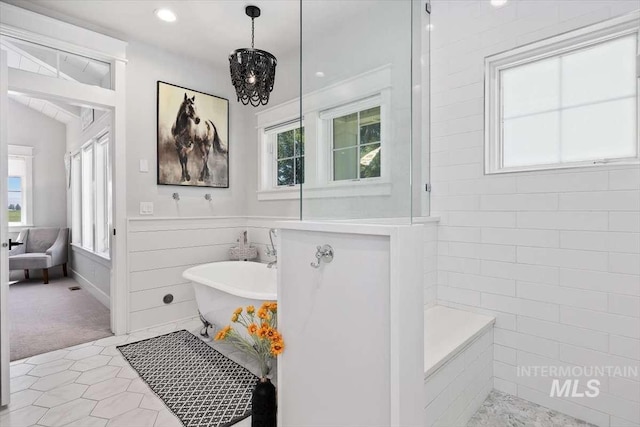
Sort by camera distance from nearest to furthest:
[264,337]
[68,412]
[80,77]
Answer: [264,337]
[68,412]
[80,77]

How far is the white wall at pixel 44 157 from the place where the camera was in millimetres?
5344

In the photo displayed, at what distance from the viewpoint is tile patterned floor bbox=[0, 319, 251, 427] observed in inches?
68.4

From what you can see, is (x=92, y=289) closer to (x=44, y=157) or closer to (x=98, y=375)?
(x=98, y=375)

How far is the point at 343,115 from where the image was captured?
1443 mm

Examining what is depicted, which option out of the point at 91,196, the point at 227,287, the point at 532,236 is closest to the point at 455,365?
the point at 532,236

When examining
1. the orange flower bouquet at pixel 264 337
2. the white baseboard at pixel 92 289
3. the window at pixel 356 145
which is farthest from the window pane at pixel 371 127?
the white baseboard at pixel 92 289

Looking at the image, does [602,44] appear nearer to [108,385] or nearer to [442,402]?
[442,402]

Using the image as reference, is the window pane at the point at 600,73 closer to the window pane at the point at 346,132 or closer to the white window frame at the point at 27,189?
the window pane at the point at 346,132

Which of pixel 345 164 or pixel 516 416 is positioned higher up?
pixel 345 164

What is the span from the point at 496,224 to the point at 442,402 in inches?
45.7

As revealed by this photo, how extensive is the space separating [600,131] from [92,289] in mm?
5465

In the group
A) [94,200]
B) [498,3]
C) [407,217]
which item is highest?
[498,3]

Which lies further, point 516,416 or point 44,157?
point 44,157

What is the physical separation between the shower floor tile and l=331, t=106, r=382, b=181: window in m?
1.54
